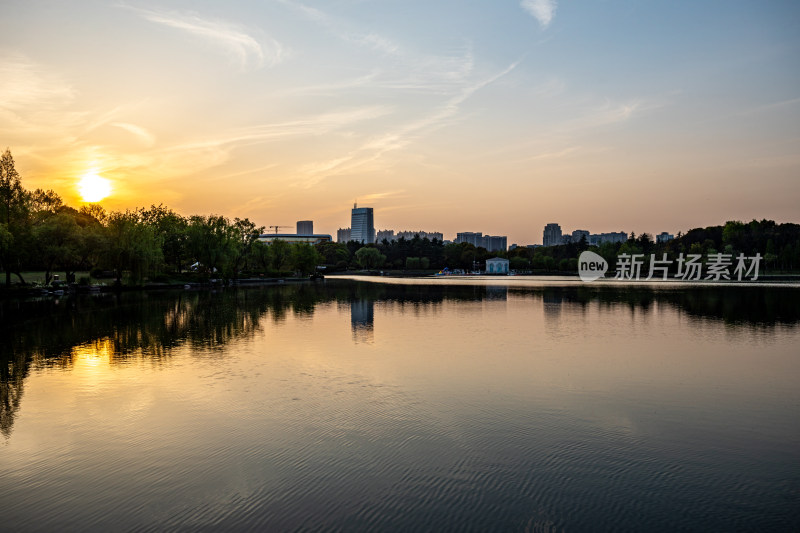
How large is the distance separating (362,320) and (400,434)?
21.3 metres

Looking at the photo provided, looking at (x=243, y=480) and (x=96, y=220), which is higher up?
(x=96, y=220)

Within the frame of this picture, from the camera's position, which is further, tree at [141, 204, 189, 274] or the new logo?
the new logo

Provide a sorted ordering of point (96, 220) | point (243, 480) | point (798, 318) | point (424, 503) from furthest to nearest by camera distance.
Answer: point (96, 220)
point (798, 318)
point (243, 480)
point (424, 503)

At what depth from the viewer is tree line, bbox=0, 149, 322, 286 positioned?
53.4 meters

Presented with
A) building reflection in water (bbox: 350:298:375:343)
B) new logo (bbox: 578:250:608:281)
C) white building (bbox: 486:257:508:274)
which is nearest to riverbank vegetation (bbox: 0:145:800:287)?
new logo (bbox: 578:250:608:281)

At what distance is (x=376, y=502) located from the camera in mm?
8055

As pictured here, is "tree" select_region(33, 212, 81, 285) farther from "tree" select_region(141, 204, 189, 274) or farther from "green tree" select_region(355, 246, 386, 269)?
"green tree" select_region(355, 246, 386, 269)

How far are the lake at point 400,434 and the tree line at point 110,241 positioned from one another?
119 feet

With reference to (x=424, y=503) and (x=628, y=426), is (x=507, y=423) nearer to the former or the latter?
(x=628, y=426)

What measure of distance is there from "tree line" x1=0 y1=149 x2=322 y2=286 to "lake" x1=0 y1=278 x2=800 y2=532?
1429 inches

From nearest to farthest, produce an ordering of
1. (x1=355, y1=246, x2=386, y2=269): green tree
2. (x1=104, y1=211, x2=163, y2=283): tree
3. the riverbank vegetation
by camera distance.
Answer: the riverbank vegetation → (x1=104, y1=211, x2=163, y2=283): tree → (x1=355, y1=246, x2=386, y2=269): green tree

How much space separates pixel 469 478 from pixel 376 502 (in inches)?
69.6

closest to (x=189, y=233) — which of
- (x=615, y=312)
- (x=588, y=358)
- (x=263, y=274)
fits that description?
(x=263, y=274)

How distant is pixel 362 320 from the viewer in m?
32.2
